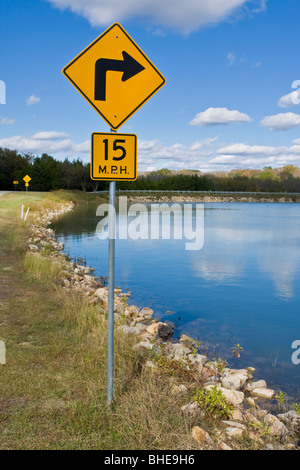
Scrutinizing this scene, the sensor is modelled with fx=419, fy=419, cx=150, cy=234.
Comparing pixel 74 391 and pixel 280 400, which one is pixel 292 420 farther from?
pixel 74 391

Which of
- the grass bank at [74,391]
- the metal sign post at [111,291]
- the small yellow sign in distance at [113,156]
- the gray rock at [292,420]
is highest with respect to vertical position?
the small yellow sign in distance at [113,156]

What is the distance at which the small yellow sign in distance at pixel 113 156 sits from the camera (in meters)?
4.25

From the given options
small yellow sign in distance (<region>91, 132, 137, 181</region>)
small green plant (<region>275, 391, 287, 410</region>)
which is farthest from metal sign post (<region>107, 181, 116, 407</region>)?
small green plant (<region>275, 391, 287, 410</region>)

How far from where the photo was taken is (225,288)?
14.7 meters

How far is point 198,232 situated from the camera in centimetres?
3169

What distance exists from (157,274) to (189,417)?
12324mm

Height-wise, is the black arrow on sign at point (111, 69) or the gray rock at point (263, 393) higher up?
the black arrow on sign at point (111, 69)

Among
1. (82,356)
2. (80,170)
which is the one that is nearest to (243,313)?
(82,356)

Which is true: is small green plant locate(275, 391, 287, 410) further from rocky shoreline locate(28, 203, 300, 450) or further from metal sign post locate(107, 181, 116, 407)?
metal sign post locate(107, 181, 116, 407)

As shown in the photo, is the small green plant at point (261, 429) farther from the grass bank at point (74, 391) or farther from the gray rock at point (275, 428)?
the grass bank at point (74, 391)

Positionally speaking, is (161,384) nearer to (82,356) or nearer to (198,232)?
(82,356)

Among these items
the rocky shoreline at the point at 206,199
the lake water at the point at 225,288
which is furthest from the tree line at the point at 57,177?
the lake water at the point at 225,288

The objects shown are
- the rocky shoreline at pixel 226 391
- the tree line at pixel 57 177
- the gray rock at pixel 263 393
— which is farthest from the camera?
the tree line at pixel 57 177

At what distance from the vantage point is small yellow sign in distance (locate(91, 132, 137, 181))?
167 inches
